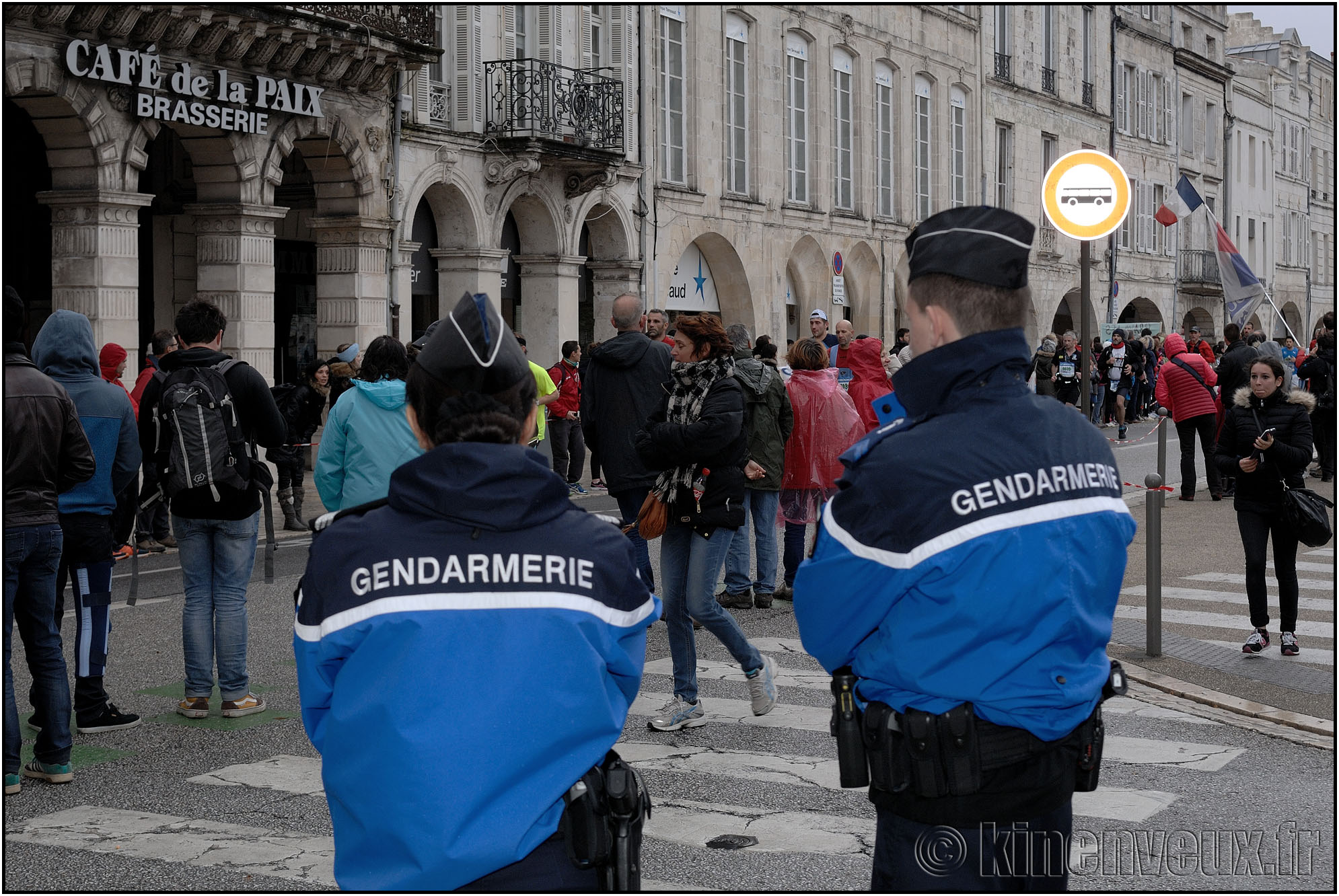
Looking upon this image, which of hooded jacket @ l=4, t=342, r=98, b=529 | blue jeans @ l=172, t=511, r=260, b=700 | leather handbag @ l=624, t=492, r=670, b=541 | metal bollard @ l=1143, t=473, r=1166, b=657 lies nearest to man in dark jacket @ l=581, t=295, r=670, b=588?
leather handbag @ l=624, t=492, r=670, b=541

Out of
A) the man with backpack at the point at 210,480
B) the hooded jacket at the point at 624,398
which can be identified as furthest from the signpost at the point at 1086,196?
the man with backpack at the point at 210,480

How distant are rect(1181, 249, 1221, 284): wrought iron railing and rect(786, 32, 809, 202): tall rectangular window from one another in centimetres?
2234

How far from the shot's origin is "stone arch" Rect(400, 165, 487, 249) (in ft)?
72.3

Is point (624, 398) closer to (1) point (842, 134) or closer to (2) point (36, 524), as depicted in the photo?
(2) point (36, 524)

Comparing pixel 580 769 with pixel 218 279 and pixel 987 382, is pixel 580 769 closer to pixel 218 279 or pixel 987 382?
pixel 987 382

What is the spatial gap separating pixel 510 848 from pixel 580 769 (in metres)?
0.18

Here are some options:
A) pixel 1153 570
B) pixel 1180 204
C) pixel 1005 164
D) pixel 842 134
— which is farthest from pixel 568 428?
pixel 1180 204

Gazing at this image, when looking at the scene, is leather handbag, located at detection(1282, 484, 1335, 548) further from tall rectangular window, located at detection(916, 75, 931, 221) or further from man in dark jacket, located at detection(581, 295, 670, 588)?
tall rectangular window, located at detection(916, 75, 931, 221)

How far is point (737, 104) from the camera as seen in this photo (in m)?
28.0

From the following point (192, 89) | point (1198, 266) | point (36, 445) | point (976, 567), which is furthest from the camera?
point (1198, 266)

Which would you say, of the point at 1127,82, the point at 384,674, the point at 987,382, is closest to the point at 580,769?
the point at 384,674

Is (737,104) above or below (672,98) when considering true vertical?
above

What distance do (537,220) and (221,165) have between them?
6557mm

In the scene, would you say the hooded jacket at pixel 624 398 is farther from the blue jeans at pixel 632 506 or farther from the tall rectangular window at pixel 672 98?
the tall rectangular window at pixel 672 98
